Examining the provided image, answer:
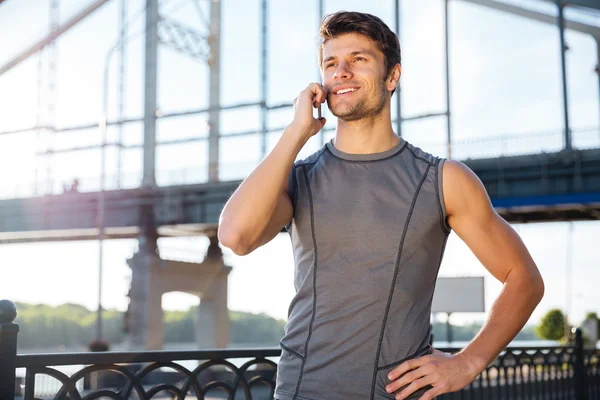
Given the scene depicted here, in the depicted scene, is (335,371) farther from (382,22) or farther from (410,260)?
(382,22)

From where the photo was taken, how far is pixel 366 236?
1.91 m

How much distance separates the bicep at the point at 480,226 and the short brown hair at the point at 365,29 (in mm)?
341

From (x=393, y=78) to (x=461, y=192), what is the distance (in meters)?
0.37

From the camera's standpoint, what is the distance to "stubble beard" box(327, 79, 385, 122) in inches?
79.5

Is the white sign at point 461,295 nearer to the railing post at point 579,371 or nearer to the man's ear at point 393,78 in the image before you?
the railing post at point 579,371

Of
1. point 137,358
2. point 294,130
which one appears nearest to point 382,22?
point 294,130

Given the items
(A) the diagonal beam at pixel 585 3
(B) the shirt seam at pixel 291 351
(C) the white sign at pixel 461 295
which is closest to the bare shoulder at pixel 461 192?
(B) the shirt seam at pixel 291 351

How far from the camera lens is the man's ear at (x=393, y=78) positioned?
2.11m

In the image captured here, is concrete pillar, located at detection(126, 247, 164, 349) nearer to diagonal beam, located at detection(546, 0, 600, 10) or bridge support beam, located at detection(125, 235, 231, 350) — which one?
bridge support beam, located at detection(125, 235, 231, 350)

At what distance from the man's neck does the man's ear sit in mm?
98

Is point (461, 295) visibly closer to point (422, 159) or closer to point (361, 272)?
point (422, 159)

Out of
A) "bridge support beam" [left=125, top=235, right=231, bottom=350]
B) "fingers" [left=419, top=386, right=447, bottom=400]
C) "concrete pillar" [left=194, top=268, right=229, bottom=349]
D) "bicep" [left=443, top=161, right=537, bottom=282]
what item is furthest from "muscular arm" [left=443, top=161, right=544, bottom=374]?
"concrete pillar" [left=194, top=268, right=229, bottom=349]

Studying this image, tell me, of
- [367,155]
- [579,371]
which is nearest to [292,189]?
[367,155]

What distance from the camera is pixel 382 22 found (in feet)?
6.93
